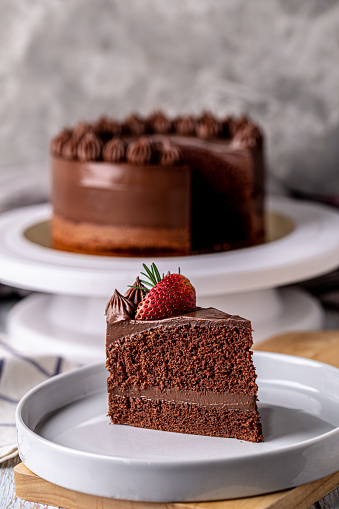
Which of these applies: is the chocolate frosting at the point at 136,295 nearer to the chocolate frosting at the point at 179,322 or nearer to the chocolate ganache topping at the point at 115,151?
the chocolate frosting at the point at 179,322

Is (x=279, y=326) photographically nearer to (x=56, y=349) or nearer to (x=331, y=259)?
(x=331, y=259)

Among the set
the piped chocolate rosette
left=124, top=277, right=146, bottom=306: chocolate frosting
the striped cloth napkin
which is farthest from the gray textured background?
left=124, top=277, right=146, bottom=306: chocolate frosting

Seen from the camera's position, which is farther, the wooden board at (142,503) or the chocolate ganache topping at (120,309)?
the chocolate ganache topping at (120,309)

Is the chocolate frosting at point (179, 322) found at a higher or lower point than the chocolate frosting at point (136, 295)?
lower

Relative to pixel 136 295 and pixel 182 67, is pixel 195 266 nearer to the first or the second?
pixel 136 295

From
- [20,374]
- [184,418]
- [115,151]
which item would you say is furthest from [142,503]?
[115,151]

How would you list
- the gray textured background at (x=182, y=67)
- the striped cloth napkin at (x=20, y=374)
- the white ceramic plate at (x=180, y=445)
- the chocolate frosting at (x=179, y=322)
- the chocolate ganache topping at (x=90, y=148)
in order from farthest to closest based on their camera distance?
the gray textured background at (x=182, y=67) → the chocolate ganache topping at (x=90, y=148) → the striped cloth napkin at (x=20, y=374) → the chocolate frosting at (x=179, y=322) → the white ceramic plate at (x=180, y=445)

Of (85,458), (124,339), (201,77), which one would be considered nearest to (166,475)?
(85,458)

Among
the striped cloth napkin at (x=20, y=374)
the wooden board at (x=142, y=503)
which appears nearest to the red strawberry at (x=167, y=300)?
the wooden board at (x=142, y=503)

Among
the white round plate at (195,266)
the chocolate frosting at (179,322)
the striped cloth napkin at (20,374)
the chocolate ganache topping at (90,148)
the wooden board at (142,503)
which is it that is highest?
the chocolate ganache topping at (90,148)
